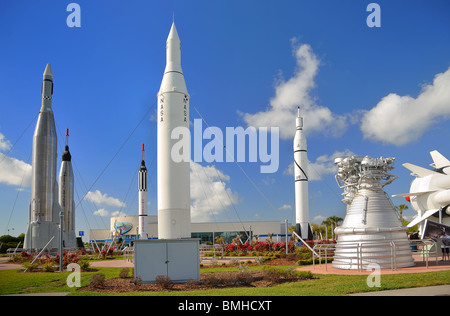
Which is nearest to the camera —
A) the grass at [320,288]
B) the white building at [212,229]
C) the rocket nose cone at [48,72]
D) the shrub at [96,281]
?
the grass at [320,288]

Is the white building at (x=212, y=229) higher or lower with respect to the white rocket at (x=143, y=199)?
lower

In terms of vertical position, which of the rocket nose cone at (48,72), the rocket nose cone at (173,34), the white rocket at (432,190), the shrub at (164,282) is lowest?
the shrub at (164,282)

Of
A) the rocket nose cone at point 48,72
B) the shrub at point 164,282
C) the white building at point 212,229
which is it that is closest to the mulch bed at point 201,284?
the shrub at point 164,282

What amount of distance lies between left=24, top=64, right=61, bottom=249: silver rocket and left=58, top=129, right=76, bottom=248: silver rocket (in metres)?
10.0

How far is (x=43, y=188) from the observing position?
115 ft

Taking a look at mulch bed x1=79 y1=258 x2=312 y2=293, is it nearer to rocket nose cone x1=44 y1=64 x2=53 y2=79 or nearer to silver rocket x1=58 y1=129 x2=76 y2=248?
rocket nose cone x1=44 y1=64 x2=53 y2=79

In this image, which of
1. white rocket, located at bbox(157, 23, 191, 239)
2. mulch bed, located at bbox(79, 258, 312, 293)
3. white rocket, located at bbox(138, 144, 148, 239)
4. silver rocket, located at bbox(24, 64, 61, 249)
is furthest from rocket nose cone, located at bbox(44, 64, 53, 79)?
mulch bed, located at bbox(79, 258, 312, 293)

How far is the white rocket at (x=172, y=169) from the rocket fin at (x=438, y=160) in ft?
93.6

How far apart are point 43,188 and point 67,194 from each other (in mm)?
12824

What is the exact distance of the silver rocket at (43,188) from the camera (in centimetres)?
3416

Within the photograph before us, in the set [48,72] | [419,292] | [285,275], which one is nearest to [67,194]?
[48,72]

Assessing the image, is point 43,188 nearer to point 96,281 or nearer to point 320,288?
point 96,281

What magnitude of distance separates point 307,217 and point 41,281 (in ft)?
93.7

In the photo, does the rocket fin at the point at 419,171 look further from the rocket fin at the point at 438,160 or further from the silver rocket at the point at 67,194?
the silver rocket at the point at 67,194
